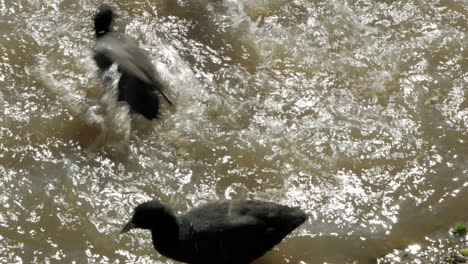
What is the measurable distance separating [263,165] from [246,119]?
0.63m

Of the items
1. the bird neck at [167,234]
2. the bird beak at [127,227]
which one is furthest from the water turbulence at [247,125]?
the bird neck at [167,234]

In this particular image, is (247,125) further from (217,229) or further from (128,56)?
(217,229)

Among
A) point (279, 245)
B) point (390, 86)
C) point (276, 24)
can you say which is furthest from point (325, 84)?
point (279, 245)

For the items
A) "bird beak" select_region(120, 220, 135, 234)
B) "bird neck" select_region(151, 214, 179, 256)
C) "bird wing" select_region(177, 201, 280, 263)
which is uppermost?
"bird wing" select_region(177, 201, 280, 263)

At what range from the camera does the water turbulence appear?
496cm

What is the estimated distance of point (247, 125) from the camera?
232 inches

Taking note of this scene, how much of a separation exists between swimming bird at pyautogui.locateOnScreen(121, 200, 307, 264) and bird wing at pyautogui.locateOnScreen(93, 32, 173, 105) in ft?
5.22

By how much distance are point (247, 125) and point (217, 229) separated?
1.74m

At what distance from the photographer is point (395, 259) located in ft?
15.7

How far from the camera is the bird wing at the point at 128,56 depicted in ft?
18.6

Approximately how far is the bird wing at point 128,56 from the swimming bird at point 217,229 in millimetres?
1590

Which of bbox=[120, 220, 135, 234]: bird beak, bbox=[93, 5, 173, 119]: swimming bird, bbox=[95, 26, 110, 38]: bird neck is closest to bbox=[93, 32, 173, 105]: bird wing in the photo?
bbox=[93, 5, 173, 119]: swimming bird

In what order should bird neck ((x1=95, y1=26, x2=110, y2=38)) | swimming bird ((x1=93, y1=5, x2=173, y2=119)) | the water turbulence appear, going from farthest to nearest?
bird neck ((x1=95, y1=26, x2=110, y2=38))
swimming bird ((x1=93, y1=5, x2=173, y2=119))
the water turbulence

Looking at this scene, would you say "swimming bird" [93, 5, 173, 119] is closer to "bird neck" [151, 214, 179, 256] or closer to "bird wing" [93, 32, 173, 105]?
"bird wing" [93, 32, 173, 105]
